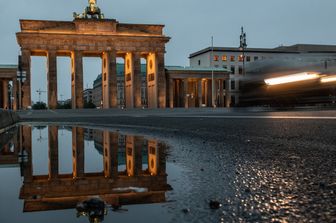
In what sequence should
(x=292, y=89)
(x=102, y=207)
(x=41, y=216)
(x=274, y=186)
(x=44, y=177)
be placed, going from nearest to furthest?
(x=41, y=216), (x=102, y=207), (x=274, y=186), (x=44, y=177), (x=292, y=89)

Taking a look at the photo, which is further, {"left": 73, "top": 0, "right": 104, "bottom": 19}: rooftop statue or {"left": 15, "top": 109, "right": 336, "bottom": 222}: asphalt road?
{"left": 73, "top": 0, "right": 104, "bottom": 19}: rooftop statue

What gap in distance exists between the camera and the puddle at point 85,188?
2.26m

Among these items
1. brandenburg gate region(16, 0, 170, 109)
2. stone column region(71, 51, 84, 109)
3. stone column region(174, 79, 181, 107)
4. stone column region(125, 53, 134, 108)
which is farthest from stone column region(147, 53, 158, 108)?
stone column region(174, 79, 181, 107)

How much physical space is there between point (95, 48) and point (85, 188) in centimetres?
6356

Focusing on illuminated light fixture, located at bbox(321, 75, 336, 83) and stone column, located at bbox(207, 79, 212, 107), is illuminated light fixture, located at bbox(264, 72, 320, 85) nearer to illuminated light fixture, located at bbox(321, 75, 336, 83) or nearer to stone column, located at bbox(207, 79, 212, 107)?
illuminated light fixture, located at bbox(321, 75, 336, 83)

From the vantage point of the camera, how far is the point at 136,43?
6619 centimetres

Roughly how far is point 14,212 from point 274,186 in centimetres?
183

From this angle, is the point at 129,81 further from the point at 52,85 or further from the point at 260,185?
the point at 260,185

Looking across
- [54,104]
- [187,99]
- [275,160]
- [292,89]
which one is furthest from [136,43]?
[275,160]

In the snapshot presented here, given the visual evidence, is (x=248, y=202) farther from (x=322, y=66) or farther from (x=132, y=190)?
(x=322, y=66)

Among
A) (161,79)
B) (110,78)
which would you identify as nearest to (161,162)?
(110,78)

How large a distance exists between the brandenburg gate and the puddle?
59.9 metres

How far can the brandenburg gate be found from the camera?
6188 centimetres

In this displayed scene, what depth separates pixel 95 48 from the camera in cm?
6475
